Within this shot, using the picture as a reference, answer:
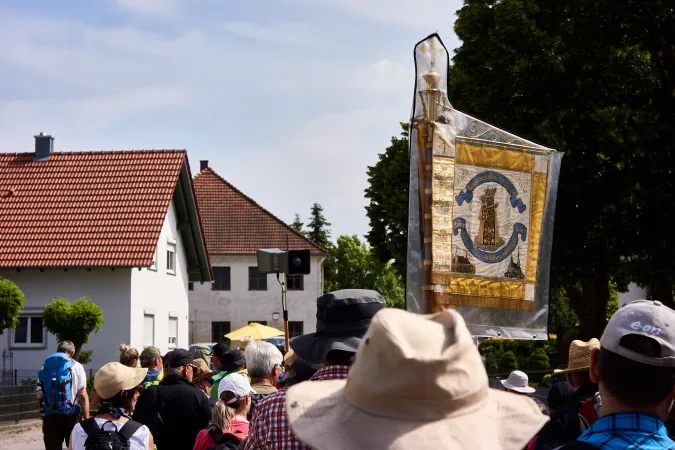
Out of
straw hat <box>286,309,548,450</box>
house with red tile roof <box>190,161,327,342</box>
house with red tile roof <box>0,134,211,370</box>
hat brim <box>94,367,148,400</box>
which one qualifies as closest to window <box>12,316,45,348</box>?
house with red tile roof <box>0,134,211,370</box>

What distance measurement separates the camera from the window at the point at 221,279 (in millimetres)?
58812

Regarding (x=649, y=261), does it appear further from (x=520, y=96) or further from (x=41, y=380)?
(x=41, y=380)

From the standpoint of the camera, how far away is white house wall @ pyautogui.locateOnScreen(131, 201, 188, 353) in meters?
35.5

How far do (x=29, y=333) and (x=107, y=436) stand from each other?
1199 inches

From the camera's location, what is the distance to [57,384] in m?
14.2

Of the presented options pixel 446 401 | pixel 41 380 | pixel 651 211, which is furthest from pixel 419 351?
pixel 651 211

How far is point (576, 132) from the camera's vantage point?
24.5m

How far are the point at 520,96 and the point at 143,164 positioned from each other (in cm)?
1687

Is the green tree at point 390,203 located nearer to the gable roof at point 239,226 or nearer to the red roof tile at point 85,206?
the red roof tile at point 85,206

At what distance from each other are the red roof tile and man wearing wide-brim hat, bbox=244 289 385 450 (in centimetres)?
3033

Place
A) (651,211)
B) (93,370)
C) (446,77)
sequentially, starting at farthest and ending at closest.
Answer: (93,370)
(651,211)
(446,77)

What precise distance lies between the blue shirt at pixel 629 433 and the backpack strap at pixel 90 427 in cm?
413

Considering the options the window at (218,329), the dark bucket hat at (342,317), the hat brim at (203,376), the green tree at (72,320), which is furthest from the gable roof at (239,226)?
the dark bucket hat at (342,317)

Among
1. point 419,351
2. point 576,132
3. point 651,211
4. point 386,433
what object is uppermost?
point 576,132
